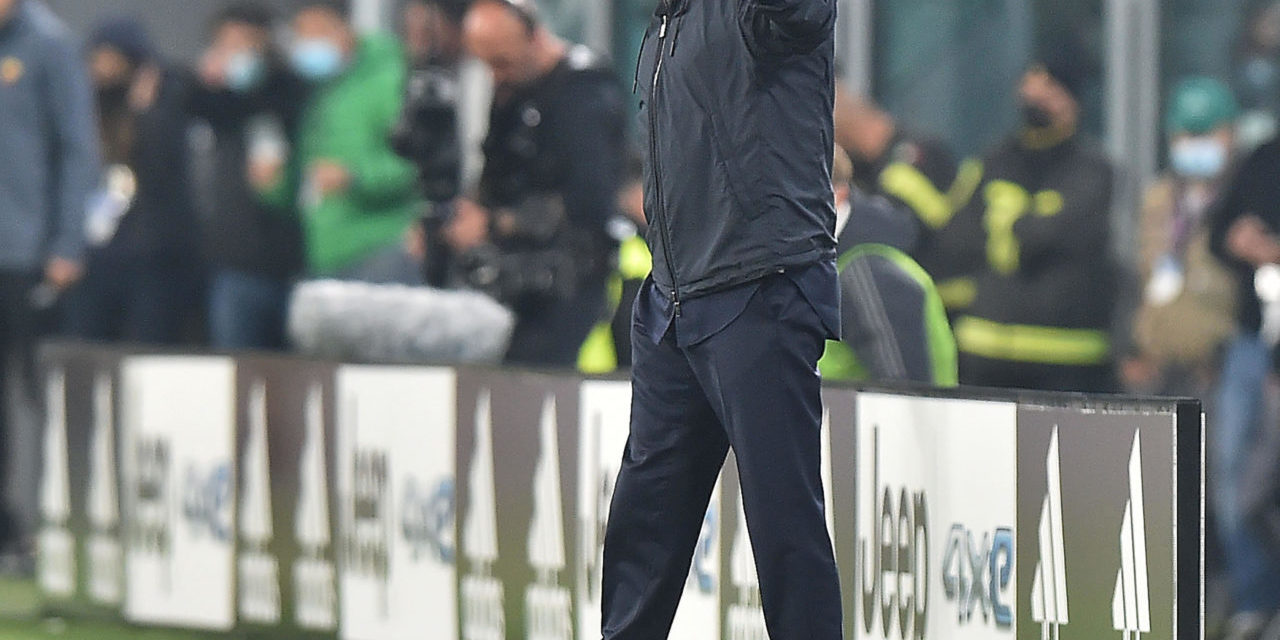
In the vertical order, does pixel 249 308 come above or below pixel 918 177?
below

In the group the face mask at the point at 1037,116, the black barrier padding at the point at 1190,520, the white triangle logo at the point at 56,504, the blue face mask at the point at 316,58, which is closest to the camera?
the black barrier padding at the point at 1190,520

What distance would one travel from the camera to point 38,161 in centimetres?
1089

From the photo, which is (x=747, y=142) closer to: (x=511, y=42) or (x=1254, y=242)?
(x=511, y=42)

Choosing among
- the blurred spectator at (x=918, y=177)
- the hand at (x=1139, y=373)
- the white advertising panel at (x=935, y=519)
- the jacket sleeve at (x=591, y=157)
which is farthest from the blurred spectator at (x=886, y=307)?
the hand at (x=1139, y=373)

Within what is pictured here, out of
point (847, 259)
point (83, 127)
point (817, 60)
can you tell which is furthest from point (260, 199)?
point (817, 60)

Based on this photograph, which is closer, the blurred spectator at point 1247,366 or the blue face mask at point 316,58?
the blurred spectator at point 1247,366

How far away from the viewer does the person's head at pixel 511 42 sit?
27.3 feet

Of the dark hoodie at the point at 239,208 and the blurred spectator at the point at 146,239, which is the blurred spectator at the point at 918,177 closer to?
the dark hoodie at the point at 239,208

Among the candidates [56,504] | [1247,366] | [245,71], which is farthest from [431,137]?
[1247,366]

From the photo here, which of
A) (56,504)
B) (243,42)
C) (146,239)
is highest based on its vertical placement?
(243,42)

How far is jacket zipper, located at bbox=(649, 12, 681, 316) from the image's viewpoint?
5.12 m

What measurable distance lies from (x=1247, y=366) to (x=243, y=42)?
199 inches

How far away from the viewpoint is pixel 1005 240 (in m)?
9.23

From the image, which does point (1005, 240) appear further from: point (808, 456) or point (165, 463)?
point (808, 456)
